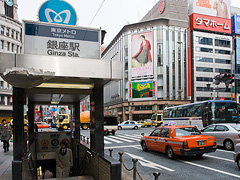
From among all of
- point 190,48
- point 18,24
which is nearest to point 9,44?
point 18,24

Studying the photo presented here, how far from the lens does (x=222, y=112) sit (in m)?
21.2

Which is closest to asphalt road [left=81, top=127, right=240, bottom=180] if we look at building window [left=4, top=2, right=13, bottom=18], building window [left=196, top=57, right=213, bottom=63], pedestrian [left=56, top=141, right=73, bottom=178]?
pedestrian [left=56, top=141, right=73, bottom=178]

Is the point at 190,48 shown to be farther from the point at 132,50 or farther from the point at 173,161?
the point at 173,161

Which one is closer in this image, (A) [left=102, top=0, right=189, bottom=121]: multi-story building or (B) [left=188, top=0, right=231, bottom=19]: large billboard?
(A) [left=102, top=0, right=189, bottom=121]: multi-story building

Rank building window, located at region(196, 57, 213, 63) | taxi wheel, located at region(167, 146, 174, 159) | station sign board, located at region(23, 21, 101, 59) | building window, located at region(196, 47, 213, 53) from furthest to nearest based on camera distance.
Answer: building window, located at region(196, 47, 213, 53)
building window, located at region(196, 57, 213, 63)
taxi wheel, located at region(167, 146, 174, 159)
station sign board, located at region(23, 21, 101, 59)

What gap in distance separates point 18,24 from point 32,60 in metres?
59.5

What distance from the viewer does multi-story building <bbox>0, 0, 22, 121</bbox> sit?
53250mm

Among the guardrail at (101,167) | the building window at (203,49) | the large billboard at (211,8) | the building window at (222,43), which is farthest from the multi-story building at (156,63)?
the guardrail at (101,167)

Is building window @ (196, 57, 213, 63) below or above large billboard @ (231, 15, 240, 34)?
below

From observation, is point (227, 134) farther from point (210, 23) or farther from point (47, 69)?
point (210, 23)

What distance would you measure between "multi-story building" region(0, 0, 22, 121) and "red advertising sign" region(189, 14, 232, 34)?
44.0m

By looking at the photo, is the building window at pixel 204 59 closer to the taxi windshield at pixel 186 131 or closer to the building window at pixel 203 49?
the building window at pixel 203 49

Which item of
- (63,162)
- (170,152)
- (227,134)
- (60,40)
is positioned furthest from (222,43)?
(60,40)

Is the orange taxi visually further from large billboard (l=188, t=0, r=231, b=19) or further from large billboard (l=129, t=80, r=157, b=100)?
large billboard (l=188, t=0, r=231, b=19)
